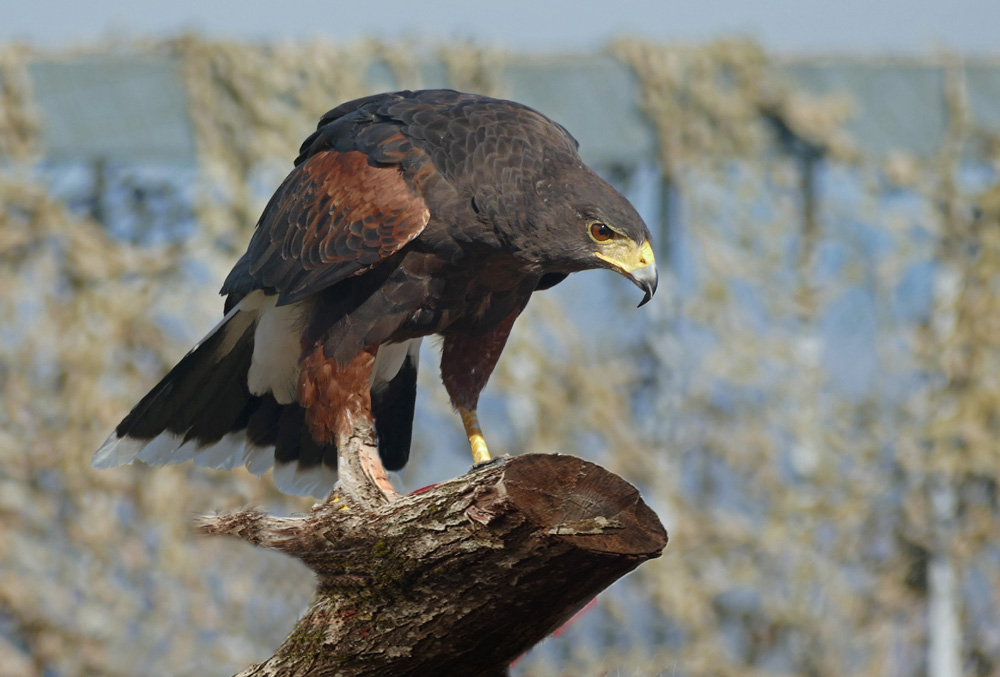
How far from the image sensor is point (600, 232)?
2.73 meters

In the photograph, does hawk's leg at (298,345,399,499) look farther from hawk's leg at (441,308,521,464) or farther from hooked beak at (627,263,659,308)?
hooked beak at (627,263,659,308)

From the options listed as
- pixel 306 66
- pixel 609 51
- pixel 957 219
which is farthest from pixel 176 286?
pixel 957 219

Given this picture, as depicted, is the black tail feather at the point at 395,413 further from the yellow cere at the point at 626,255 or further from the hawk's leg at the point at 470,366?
the yellow cere at the point at 626,255

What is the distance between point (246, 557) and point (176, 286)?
3252 millimetres

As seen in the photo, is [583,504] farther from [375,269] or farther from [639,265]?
[375,269]

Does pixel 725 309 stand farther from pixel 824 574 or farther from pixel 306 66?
pixel 306 66

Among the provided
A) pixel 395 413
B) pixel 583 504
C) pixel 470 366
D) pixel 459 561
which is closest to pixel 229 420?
pixel 395 413

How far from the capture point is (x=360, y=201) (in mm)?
2885

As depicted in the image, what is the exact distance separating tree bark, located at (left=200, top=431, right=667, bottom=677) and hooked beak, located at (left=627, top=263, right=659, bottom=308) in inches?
30.5

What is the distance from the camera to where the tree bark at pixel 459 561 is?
192cm

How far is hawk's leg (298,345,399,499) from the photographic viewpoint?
2.91m

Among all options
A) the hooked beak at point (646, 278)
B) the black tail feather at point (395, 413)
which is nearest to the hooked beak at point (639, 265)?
Result: the hooked beak at point (646, 278)

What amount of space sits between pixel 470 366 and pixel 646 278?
2.53 ft

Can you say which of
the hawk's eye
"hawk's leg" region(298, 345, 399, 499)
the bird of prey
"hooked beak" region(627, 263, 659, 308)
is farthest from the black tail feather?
"hooked beak" region(627, 263, 659, 308)
